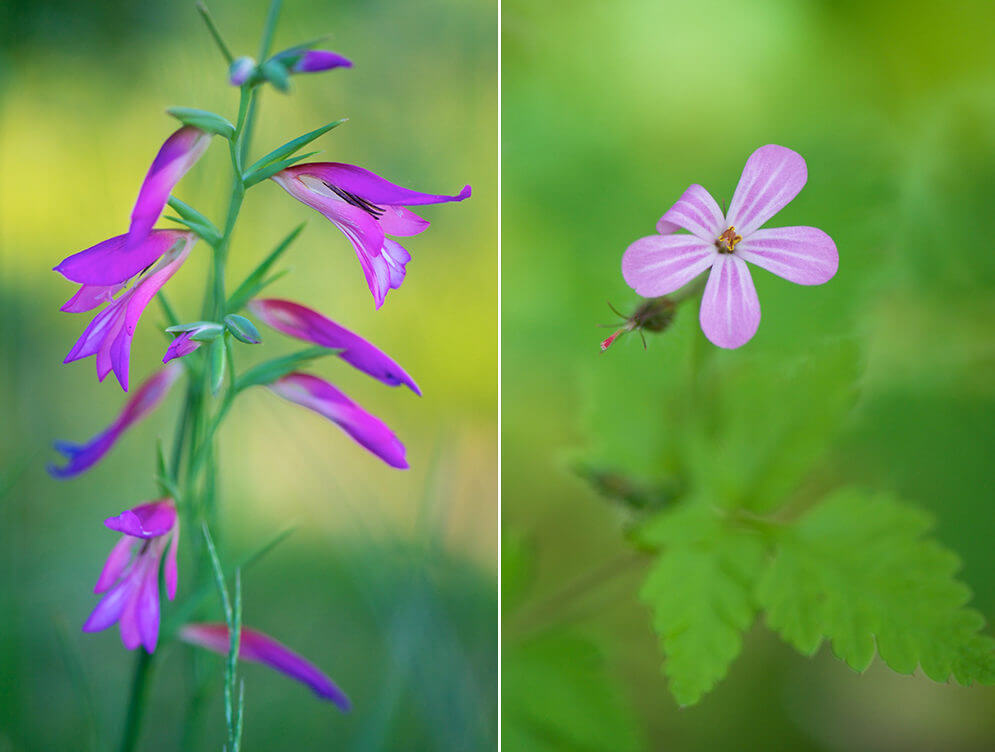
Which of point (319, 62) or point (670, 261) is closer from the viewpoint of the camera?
point (319, 62)

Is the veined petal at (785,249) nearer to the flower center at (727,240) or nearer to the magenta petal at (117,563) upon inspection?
the flower center at (727,240)

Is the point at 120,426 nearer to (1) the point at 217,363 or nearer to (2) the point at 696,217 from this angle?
(1) the point at 217,363

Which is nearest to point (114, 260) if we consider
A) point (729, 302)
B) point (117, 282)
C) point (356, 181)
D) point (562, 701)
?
point (117, 282)

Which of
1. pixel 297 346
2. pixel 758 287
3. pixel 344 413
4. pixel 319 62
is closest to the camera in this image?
pixel 319 62

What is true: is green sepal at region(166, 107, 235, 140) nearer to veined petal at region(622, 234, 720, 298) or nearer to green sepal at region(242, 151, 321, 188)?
green sepal at region(242, 151, 321, 188)

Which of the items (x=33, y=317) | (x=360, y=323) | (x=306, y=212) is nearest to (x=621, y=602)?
(x=360, y=323)

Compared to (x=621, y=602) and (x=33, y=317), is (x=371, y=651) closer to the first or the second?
(x=621, y=602)

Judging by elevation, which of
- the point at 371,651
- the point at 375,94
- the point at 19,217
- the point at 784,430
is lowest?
the point at 371,651

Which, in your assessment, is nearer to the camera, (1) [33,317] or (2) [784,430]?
(2) [784,430]
